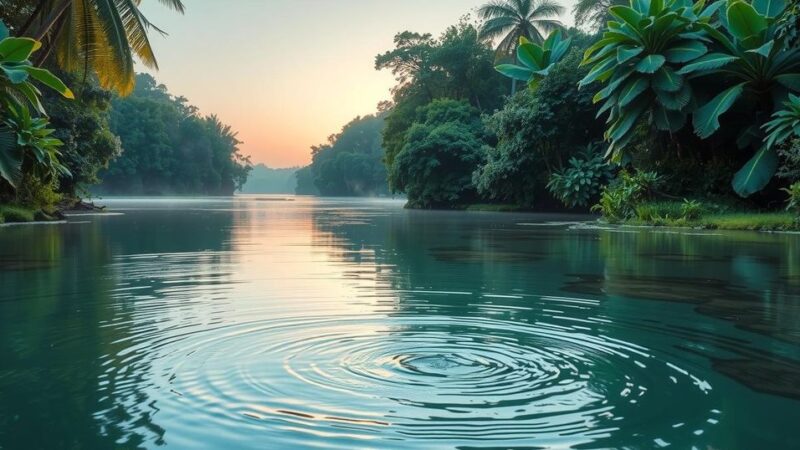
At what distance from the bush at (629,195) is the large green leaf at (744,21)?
17.9 ft

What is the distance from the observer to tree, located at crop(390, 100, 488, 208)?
49.9 metres

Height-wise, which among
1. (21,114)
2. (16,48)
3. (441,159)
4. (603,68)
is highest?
(603,68)

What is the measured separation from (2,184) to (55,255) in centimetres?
1466

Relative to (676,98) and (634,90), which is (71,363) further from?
(676,98)

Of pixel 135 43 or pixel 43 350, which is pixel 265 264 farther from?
pixel 135 43

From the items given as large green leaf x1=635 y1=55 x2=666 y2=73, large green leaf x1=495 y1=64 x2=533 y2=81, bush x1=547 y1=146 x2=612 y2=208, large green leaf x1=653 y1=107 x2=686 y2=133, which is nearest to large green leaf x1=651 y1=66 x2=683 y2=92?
large green leaf x1=635 y1=55 x2=666 y2=73

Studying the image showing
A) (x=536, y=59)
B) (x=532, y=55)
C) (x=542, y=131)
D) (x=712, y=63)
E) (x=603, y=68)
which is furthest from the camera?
(x=542, y=131)

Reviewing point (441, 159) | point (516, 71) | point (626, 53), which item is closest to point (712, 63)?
point (626, 53)

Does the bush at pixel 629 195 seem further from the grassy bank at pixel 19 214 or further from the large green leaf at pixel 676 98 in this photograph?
the grassy bank at pixel 19 214

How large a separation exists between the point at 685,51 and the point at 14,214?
73.6 ft

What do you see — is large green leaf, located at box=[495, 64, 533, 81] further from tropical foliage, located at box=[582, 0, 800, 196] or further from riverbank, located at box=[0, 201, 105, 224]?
riverbank, located at box=[0, 201, 105, 224]

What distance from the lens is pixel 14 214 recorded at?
23.6 m

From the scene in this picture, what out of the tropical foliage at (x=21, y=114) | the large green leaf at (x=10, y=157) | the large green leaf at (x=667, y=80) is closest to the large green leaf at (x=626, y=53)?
the large green leaf at (x=667, y=80)

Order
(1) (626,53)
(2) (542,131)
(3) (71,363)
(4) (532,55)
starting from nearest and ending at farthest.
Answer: (3) (71,363) → (1) (626,53) → (4) (532,55) → (2) (542,131)
